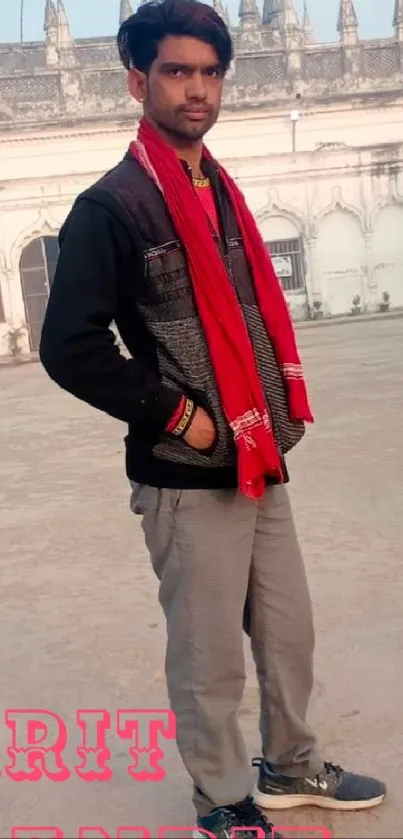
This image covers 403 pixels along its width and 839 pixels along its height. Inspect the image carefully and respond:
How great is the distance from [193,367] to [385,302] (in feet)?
62.4

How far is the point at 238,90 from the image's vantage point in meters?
20.6

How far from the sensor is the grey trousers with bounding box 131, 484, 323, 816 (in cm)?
199

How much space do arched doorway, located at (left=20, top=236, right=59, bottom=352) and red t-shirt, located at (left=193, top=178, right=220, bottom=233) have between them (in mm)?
17513

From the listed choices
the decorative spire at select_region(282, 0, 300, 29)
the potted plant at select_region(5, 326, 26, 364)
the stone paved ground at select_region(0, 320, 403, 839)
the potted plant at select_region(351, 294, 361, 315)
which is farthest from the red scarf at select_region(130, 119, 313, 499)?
the decorative spire at select_region(282, 0, 300, 29)

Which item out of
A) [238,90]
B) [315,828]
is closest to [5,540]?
[315,828]

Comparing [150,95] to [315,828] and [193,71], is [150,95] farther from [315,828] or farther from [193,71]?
[315,828]

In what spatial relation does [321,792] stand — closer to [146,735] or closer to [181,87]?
[146,735]

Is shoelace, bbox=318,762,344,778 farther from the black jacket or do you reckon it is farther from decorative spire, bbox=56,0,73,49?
decorative spire, bbox=56,0,73,49

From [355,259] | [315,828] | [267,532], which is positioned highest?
[267,532]

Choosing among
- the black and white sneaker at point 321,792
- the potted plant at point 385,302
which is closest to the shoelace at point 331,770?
the black and white sneaker at point 321,792

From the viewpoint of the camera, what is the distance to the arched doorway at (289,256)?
66.0 ft

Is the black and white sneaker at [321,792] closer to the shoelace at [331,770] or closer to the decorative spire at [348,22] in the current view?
the shoelace at [331,770]

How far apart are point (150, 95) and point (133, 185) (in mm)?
205

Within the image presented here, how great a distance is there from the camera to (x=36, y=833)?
227 centimetres
